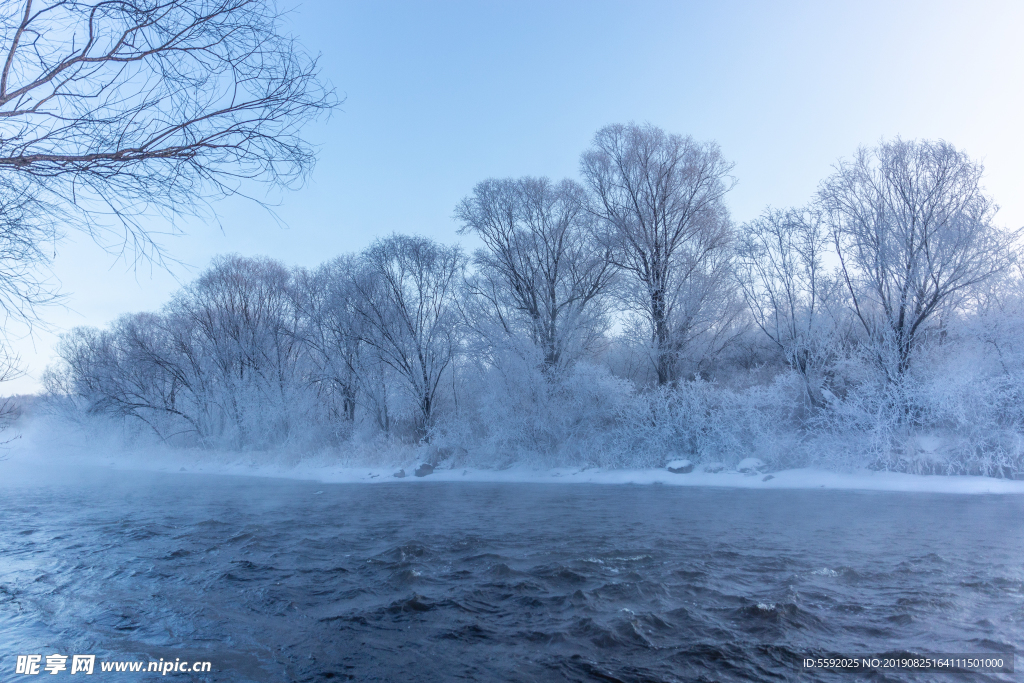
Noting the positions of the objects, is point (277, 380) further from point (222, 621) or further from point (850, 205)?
point (850, 205)

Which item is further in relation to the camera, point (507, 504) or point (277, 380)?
point (277, 380)

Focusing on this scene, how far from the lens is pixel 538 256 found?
2583 centimetres

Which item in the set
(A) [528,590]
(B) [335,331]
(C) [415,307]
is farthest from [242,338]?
(A) [528,590]

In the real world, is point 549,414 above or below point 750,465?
above

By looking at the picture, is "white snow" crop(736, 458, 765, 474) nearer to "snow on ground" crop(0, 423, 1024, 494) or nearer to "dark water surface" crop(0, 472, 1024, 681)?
"snow on ground" crop(0, 423, 1024, 494)

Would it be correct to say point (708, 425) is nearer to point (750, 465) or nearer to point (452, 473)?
point (750, 465)

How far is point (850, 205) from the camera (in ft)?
63.0

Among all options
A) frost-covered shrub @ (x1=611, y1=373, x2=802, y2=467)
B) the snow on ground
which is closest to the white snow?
the snow on ground

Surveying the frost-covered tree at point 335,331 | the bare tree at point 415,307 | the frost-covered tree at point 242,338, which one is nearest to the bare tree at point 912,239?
the bare tree at point 415,307

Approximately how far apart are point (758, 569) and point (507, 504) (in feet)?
27.1

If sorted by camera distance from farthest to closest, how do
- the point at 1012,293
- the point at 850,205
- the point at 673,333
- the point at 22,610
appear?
1. the point at 673,333
2. the point at 850,205
3. the point at 1012,293
4. the point at 22,610

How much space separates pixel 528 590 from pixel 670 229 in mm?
19259

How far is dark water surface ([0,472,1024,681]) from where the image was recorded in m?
4.83

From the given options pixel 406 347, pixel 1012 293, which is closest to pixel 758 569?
pixel 1012 293
